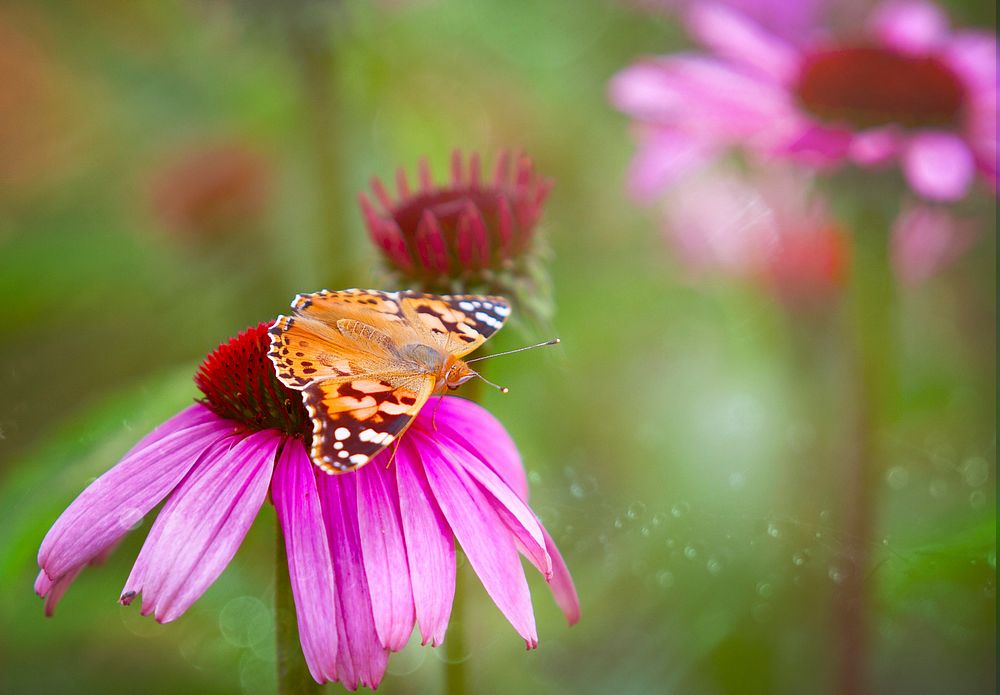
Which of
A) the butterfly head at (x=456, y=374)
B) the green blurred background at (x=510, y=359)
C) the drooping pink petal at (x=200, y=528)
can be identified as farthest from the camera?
the green blurred background at (x=510, y=359)

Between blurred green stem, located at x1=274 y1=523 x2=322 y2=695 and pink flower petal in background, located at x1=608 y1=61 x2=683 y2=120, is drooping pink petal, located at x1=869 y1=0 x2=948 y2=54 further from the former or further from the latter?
blurred green stem, located at x1=274 y1=523 x2=322 y2=695

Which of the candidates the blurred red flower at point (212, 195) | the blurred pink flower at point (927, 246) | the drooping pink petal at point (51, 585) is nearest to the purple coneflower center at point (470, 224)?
the drooping pink petal at point (51, 585)

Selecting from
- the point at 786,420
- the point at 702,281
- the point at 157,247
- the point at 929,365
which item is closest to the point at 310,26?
the point at 157,247

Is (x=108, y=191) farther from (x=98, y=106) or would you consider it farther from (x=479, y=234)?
(x=479, y=234)

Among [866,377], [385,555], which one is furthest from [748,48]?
[385,555]

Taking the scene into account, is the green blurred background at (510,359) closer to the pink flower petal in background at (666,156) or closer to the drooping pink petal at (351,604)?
the drooping pink petal at (351,604)

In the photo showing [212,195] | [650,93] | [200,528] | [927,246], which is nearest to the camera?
[200,528]

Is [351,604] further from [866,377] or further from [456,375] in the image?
[866,377]
